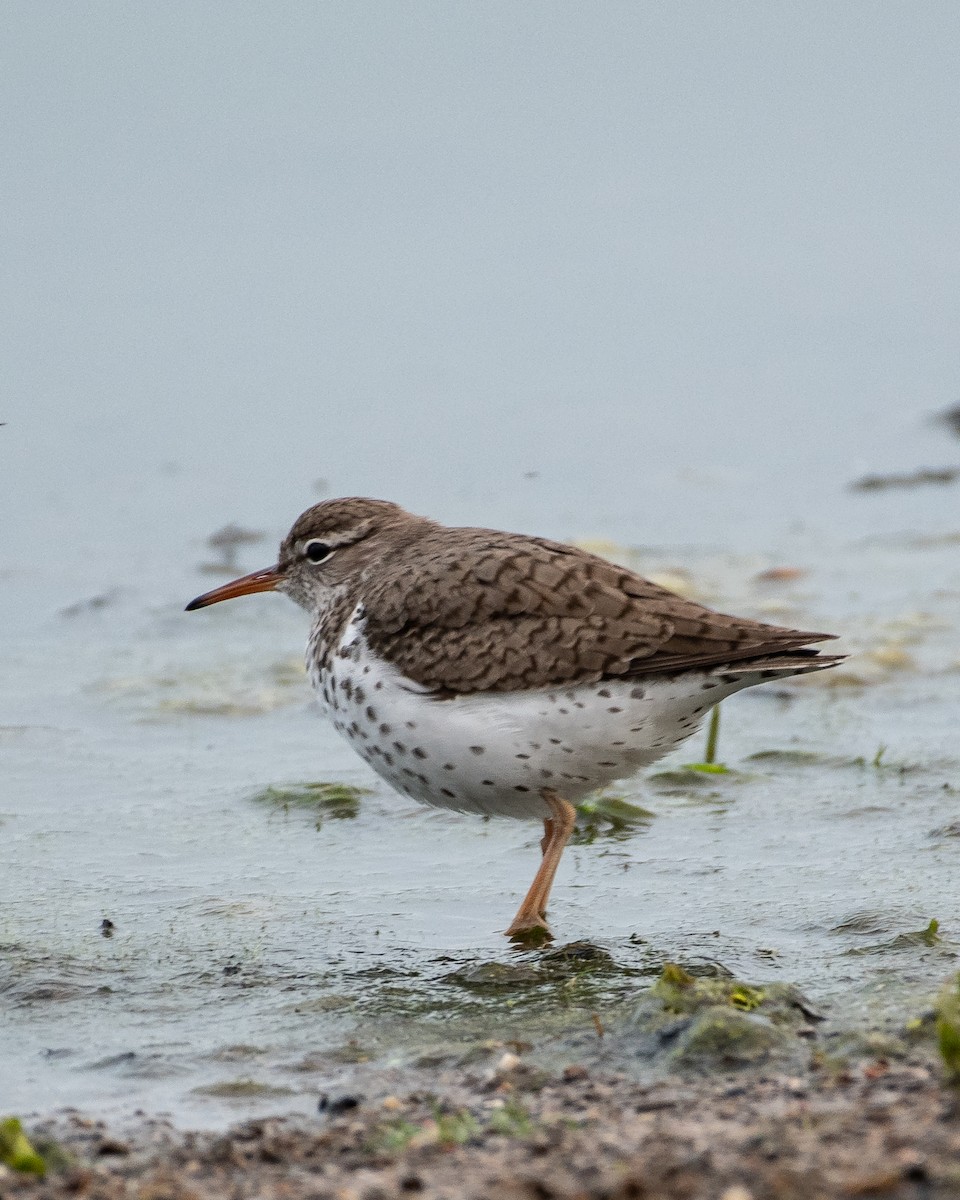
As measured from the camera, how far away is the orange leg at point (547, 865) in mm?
6168

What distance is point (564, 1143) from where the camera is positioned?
13.0 ft

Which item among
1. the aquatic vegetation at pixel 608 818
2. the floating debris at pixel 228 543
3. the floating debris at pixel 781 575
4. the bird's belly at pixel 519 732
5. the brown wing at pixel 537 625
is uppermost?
the brown wing at pixel 537 625

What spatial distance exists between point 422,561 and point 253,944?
1.56m

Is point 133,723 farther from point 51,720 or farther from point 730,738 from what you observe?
point 730,738

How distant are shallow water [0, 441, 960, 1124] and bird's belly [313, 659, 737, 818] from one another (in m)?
0.51

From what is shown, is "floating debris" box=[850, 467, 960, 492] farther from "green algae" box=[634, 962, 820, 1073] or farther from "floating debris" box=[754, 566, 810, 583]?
"green algae" box=[634, 962, 820, 1073]

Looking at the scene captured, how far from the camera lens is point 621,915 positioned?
6.37 meters

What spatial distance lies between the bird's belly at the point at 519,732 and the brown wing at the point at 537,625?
0.07 metres

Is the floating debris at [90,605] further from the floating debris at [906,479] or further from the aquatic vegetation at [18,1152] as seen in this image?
the aquatic vegetation at [18,1152]

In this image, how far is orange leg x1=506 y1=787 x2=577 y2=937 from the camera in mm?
6168

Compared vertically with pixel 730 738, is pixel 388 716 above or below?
above

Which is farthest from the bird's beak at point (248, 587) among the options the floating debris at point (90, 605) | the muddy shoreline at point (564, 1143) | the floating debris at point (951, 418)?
the floating debris at point (951, 418)

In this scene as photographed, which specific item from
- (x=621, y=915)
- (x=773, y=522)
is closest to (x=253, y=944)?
(x=621, y=915)

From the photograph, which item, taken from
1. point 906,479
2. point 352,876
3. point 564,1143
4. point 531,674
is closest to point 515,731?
point 531,674
